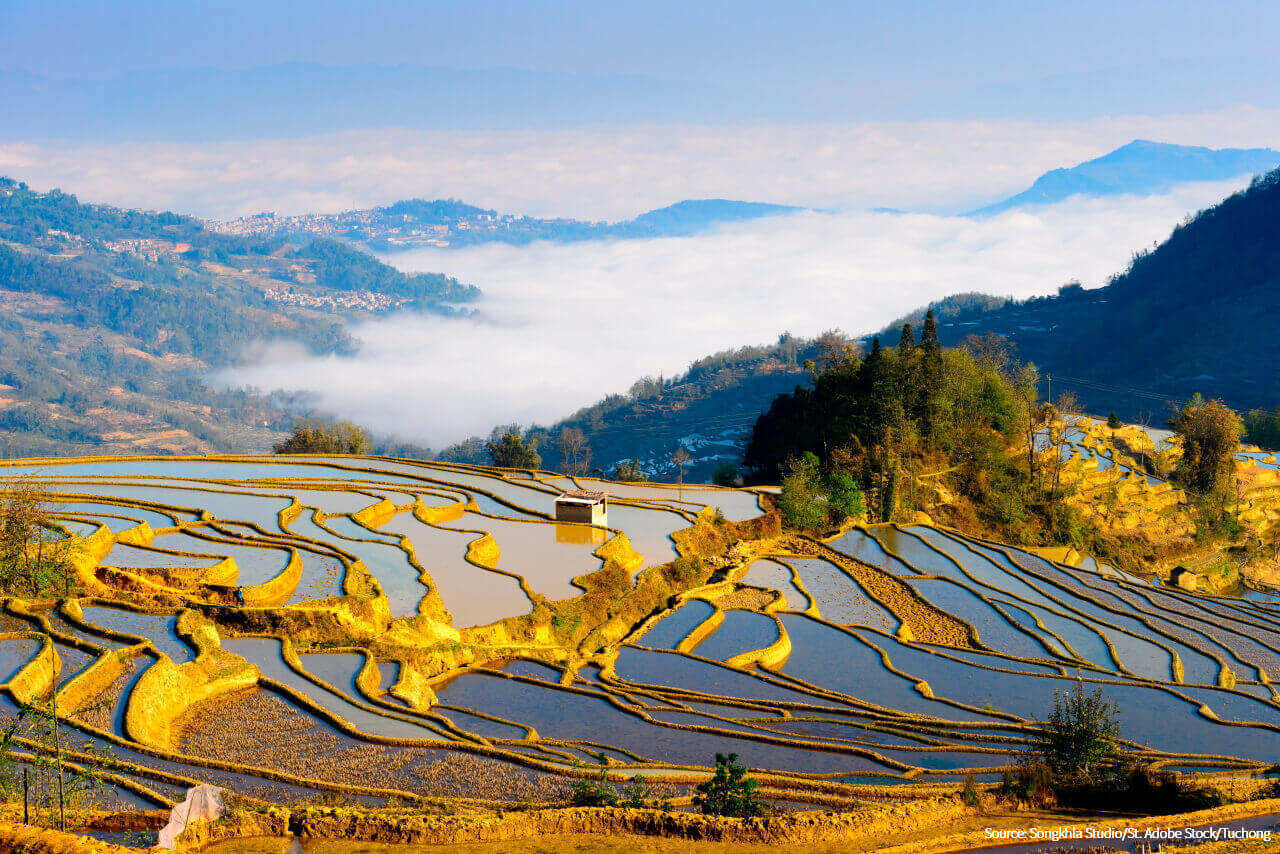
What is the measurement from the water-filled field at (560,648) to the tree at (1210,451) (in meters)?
24.9

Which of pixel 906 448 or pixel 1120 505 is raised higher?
pixel 906 448

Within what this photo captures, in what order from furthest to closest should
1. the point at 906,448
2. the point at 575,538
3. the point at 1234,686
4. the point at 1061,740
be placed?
the point at 906,448
the point at 575,538
the point at 1234,686
the point at 1061,740

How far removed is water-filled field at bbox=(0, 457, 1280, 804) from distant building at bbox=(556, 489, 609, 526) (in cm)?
50

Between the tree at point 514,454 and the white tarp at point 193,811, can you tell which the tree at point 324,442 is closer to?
the tree at point 514,454

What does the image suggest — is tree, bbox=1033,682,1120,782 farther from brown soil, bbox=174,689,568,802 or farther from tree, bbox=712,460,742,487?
tree, bbox=712,460,742,487

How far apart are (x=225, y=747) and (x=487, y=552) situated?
49.8ft

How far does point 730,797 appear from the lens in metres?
15.2

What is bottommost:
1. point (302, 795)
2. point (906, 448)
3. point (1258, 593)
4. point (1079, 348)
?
point (1258, 593)

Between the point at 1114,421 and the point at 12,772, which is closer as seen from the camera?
the point at 12,772

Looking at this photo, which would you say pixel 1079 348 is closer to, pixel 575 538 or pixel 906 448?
pixel 906 448

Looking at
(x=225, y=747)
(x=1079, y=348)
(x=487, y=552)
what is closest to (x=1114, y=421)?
(x=487, y=552)

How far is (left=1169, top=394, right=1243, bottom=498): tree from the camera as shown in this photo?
5981cm

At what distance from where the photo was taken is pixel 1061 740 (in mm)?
17906

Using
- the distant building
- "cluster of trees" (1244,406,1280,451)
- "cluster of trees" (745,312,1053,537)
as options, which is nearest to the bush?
the distant building
